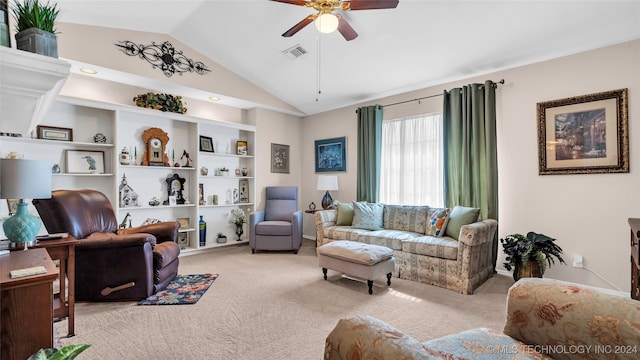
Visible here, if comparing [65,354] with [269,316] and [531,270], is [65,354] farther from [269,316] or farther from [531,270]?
[531,270]

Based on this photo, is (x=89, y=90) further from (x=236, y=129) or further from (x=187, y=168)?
(x=236, y=129)

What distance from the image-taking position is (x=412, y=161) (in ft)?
15.0

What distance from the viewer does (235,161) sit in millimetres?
5496

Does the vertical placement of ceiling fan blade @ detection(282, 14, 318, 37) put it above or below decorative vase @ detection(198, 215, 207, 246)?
above

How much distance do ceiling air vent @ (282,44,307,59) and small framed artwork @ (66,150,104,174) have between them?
2.90 metres

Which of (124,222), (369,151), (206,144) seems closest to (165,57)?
(206,144)

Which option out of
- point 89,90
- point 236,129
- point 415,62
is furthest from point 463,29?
point 89,90

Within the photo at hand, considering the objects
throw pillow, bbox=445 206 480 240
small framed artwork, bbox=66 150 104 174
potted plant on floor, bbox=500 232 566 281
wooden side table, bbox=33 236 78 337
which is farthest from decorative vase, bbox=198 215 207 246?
potted plant on floor, bbox=500 232 566 281

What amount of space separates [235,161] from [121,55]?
2328 millimetres

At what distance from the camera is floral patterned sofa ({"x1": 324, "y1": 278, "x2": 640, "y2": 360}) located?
33.8 inches

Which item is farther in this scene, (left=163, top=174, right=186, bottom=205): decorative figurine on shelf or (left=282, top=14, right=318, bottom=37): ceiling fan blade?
(left=163, top=174, right=186, bottom=205): decorative figurine on shelf

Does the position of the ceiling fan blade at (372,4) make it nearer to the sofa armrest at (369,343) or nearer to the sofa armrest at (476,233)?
the sofa armrest at (476,233)

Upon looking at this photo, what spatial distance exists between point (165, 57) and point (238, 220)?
2.79 m

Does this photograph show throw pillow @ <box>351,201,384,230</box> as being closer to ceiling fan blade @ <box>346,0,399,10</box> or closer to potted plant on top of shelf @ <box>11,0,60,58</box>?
ceiling fan blade @ <box>346,0,399,10</box>
